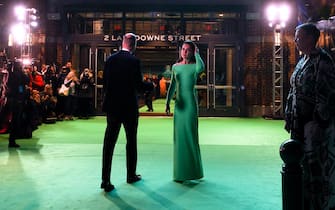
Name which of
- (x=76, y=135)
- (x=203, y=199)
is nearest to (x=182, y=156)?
(x=203, y=199)

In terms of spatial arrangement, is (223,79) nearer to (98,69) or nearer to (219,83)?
(219,83)

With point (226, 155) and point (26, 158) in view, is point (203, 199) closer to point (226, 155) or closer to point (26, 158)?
point (226, 155)

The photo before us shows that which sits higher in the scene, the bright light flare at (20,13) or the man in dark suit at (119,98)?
the bright light flare at (20,13)

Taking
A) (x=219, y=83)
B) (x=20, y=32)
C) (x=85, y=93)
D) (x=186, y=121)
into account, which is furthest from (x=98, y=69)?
(x=186, y=121)

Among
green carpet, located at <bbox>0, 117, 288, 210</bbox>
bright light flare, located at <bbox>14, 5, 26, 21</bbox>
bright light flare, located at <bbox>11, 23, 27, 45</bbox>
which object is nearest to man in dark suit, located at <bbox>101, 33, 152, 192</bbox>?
green carpet, located at <bbox>0, 117, 288, 210</bbox>

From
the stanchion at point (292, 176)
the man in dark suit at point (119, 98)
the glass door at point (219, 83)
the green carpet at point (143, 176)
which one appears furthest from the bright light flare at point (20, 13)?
the stanchion at point (292, 176)

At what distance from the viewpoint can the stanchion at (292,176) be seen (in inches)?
93.0

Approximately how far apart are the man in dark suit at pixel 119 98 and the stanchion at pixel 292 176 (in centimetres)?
258

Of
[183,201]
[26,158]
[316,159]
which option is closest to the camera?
[316,159]

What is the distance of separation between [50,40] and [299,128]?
580 inches

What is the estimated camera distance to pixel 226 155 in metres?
7.09

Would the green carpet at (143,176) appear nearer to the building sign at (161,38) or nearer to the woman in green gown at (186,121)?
the woman in green gown at (186,121)

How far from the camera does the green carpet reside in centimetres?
413

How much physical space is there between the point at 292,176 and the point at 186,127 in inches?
107
